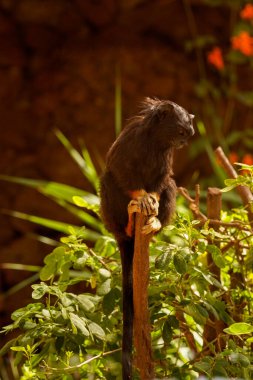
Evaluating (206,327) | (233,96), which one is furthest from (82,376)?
(233,96)

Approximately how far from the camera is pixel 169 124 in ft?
4.65

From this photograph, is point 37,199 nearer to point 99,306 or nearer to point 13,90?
point 13,90

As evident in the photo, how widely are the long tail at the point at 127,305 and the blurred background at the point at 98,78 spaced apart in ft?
7.65

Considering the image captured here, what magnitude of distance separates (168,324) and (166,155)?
351 millimetres

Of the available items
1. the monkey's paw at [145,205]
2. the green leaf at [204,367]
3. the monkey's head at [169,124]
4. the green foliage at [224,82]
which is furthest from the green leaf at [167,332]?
the green foliage at [224,82]

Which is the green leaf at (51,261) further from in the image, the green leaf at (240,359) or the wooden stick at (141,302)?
the green leaf at (240,359)

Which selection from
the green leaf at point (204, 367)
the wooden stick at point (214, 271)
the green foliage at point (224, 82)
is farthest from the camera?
the green foliage at point (224, 82)

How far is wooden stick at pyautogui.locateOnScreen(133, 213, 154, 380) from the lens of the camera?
4.45 ft

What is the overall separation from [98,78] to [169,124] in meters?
2.61

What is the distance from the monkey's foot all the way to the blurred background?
2.40 meters

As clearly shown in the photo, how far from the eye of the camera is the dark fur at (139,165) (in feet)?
4.66

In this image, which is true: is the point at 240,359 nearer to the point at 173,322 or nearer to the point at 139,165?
the point at 173,322

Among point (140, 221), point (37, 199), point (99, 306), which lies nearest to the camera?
point (140, 221)

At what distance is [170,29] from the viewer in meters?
4.09
